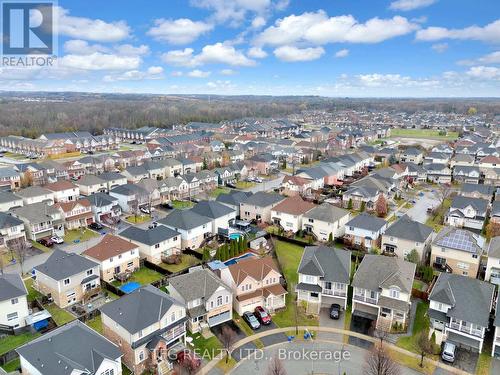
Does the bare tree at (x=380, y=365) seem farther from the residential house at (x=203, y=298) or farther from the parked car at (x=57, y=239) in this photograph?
the parked car at (x=57, y=239)

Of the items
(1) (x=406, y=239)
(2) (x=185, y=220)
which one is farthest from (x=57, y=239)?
(1) (x=406, y=239)

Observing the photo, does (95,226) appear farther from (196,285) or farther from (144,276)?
(196,285)

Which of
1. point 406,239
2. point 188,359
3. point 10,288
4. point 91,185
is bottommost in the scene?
point 188,359

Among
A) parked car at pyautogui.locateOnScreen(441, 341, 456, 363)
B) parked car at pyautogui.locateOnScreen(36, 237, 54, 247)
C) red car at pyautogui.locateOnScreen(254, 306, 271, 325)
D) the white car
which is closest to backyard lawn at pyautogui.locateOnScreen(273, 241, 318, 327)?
red car at pyautogui.locateOnScreen(254, 306, 271, 325)

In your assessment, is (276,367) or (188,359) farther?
(188,359)

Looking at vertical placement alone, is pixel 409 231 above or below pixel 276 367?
above

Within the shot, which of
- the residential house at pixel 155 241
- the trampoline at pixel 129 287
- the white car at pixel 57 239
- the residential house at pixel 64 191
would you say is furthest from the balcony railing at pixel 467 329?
the residential house at pixel 64 191

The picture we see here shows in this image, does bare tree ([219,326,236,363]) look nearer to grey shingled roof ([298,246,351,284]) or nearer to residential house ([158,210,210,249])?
grey shingled roof ([298,246,351,284])

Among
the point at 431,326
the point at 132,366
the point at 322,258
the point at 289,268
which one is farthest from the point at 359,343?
the point at 132,366
